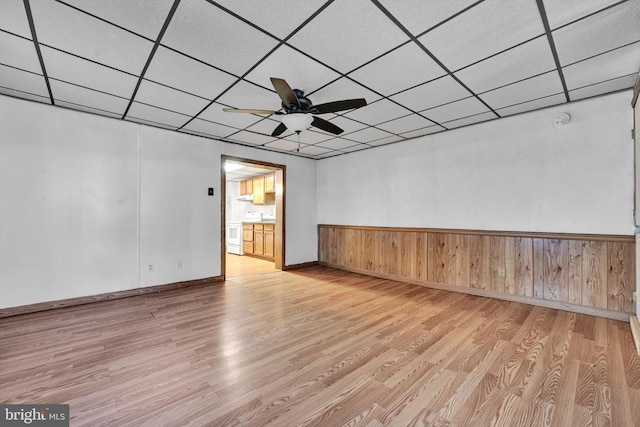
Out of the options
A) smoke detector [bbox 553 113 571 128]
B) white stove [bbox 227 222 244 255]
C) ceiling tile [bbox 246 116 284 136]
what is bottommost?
white stove [bbox 227 222 244 255]

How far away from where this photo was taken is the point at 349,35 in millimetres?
1921

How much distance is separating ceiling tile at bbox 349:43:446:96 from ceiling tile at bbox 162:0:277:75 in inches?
34.5

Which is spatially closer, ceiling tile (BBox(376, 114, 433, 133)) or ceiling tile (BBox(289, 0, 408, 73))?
ceiling tile (BBox(289, 0, 408, 73))

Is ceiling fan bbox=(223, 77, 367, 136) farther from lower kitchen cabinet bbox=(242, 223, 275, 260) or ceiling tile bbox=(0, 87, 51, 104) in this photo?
lower kitchen cabinet bbox=(242, 223, 275, 260)

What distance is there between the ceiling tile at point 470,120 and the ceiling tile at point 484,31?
4.89 ft

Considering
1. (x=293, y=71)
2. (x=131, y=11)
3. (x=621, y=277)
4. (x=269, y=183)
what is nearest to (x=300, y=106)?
(x=293, y=71)

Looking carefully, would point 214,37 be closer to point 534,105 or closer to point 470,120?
point 470,120

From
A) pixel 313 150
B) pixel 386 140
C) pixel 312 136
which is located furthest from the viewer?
pixel 313 150

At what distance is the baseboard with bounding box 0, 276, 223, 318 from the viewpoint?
3.00 metres

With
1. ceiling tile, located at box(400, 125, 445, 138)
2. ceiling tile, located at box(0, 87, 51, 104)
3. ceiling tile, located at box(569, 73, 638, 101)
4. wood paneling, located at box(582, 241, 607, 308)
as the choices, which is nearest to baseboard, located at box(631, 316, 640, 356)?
wood paneling, located at box(582, 241, 607, 308)

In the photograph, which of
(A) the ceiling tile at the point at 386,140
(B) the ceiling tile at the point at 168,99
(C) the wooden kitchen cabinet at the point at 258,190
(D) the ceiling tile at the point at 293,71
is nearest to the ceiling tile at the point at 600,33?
(D) the ceiling tile at the point at 293,71

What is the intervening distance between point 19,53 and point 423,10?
3031 mm

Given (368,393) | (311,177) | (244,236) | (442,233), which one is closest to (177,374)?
(368,393)

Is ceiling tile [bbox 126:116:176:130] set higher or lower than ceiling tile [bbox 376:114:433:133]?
higher
